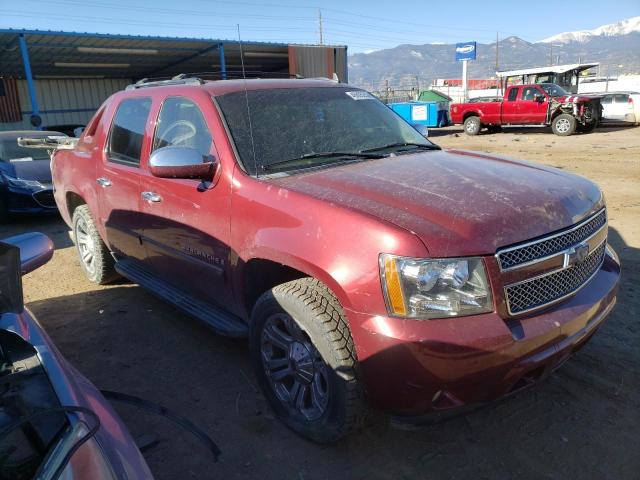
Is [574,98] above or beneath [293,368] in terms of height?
above

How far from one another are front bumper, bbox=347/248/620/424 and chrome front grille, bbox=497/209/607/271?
0.25 m

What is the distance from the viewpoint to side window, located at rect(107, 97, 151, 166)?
3922 mm

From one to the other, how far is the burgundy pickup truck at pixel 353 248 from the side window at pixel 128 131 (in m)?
0.04

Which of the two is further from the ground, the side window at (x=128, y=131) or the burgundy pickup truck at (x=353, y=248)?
the side window at (x=128, y=131)

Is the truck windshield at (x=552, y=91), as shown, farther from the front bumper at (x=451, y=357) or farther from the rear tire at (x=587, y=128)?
the front bumper at (x=451, y=357)

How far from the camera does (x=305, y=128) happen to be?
3.34 meters

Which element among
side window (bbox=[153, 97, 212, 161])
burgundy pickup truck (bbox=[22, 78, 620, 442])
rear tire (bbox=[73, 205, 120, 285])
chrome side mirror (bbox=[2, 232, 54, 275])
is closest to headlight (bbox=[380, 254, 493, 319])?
burgundy pickup truck (bbox=[22, 78, 620, 442])

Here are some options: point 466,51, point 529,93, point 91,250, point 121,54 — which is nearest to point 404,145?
point 91,250

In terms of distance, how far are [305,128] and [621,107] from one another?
21413 mm

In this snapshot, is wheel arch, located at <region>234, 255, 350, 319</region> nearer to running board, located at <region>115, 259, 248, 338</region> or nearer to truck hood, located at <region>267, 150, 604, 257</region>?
running board, located at <region>115, 259, 248, 338</region>

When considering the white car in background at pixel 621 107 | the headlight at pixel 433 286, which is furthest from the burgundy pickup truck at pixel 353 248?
the white car in background at pixel 621 107

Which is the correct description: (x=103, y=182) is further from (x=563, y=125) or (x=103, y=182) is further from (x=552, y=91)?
(x=552, y=91)

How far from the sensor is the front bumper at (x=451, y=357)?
2.08 meters

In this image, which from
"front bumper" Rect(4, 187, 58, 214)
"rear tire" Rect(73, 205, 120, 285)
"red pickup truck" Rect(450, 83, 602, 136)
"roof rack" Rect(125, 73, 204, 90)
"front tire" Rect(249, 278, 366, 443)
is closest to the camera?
"front tire" Rect(249, 278, 366, 443)
